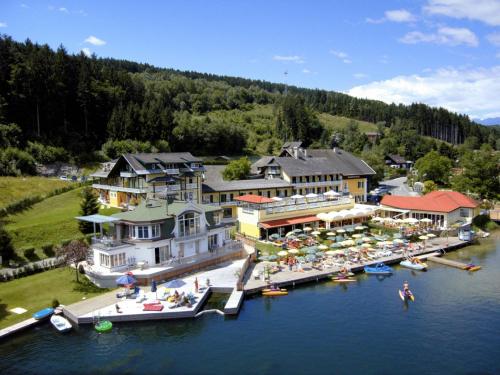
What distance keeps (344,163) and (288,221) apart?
28.2m

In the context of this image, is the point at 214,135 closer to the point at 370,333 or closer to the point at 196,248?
the point at 196,248

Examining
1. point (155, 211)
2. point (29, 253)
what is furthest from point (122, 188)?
point (155, 211)

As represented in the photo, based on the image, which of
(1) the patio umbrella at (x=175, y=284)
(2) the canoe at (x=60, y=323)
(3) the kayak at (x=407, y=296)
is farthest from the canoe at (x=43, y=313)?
(3) the kayak at (x=407, y=296)

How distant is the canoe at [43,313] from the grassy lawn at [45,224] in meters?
12.1

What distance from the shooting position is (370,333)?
28.4 metres

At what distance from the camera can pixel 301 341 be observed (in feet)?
90.1

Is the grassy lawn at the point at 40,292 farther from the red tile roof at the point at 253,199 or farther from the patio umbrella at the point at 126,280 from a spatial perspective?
the red tile roof at the point at 253,199

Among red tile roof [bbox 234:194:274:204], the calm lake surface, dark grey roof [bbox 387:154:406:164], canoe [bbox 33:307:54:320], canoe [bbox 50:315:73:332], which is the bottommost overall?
the calm lake surface

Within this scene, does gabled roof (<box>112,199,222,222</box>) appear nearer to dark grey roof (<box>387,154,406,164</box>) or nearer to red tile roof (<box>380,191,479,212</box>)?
red tile roof (<box>380,191,479,212</box>)

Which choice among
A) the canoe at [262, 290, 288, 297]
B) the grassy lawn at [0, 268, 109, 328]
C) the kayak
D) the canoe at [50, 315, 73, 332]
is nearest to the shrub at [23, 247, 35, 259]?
the grassy lawn at [0, 268, 109, 328]

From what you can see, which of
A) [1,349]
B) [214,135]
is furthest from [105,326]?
[214,135]

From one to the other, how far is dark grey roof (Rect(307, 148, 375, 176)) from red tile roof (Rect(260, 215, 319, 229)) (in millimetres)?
20800

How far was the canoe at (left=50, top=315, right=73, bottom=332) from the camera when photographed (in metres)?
28.8

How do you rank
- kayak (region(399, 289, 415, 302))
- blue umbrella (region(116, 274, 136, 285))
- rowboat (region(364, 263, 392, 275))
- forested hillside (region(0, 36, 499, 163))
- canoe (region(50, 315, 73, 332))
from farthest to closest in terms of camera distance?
forested hillside (region(0, 36, 499, 163))
rowboat (region(364, 263, 392, 275))
kayak (region(399, 289, 415, 302))
blue umbrella (region(116, 274, 136, 285))
canoe (region(50, 315, 73, 332))
